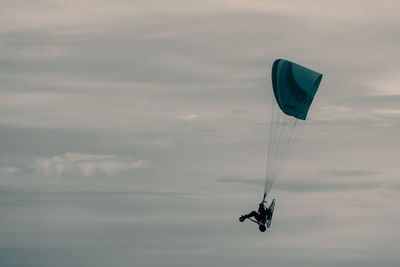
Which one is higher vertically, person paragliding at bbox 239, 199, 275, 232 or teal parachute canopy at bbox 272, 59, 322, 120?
teal parachute canopy at bbox 272, 59, 322, 120

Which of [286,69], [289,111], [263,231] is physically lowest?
[263,231]

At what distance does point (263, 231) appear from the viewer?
4378 cm

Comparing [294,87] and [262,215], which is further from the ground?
[294,87]

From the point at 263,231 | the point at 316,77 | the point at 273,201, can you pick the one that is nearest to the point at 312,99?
the point at 316,77

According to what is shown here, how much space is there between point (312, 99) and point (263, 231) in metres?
13.2

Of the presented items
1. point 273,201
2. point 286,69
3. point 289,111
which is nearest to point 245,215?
point 273,201

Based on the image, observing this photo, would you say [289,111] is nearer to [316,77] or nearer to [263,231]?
[316,77]

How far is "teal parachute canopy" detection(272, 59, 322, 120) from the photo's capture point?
4853 centimetres

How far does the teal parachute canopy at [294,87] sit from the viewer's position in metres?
48.5

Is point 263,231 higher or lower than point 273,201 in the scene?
lower

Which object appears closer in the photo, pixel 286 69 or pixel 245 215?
pixel 245 215

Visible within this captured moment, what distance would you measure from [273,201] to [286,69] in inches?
480

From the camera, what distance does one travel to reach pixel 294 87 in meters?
49.0

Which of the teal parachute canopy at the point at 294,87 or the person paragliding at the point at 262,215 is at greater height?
the teal parachute canopy at the point at 294,87
